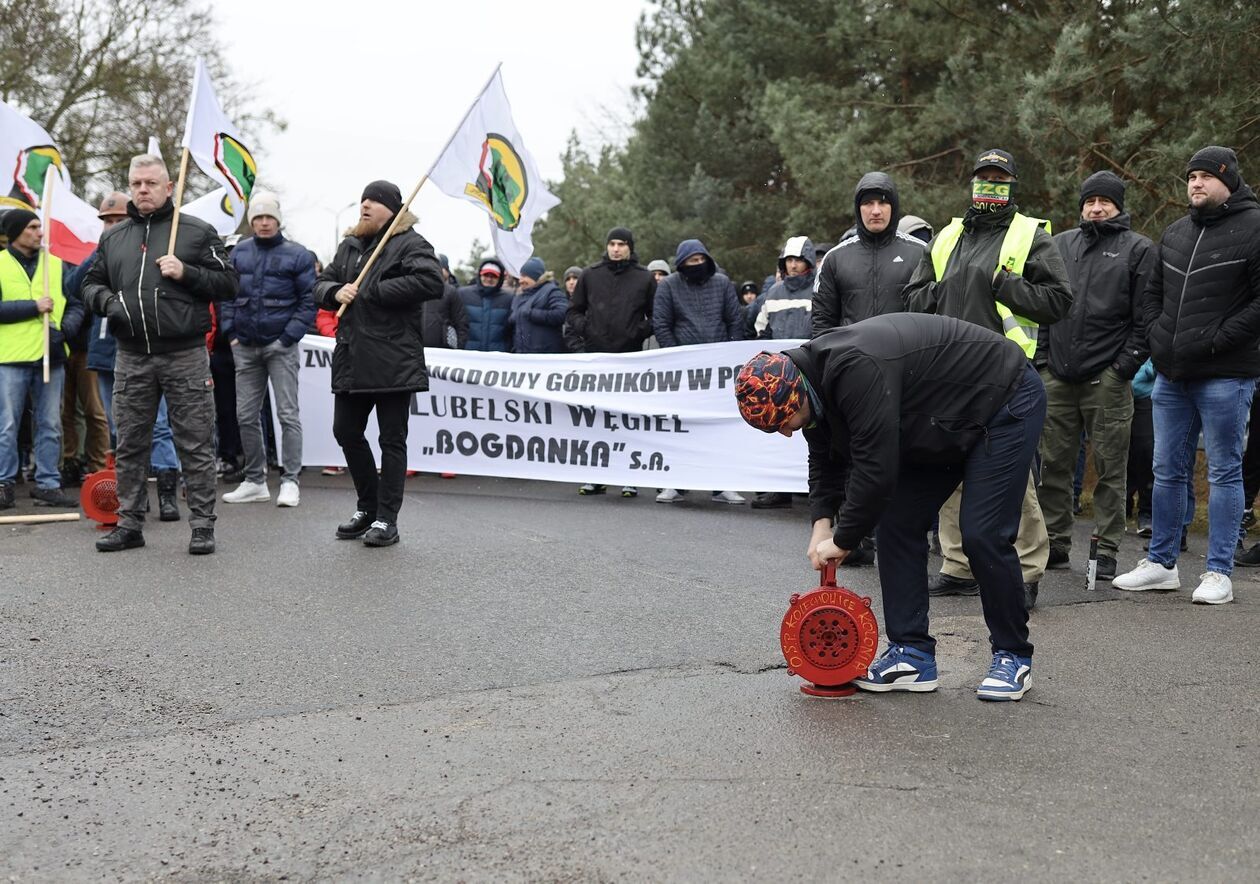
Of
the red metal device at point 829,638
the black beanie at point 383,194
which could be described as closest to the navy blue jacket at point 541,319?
the black beanie at point 383,194

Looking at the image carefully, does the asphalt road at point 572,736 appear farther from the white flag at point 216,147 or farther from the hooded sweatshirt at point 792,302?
the hooded sweatshirt at point 792,302

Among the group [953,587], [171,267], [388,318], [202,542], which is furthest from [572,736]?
[171,267]

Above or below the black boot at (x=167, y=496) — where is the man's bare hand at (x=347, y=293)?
above

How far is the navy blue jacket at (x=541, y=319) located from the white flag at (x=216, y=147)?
12.0ft

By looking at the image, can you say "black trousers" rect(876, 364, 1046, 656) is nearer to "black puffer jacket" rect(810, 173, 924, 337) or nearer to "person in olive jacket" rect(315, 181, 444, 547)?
"black puffer jacket" rect(810, 173, 924, 337)

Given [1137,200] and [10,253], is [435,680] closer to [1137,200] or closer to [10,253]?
[10,253]

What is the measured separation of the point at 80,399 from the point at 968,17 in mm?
12576

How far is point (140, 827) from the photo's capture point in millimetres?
3668

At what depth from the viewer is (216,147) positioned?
30.8 feet

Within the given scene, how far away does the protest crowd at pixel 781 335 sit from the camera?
670cm

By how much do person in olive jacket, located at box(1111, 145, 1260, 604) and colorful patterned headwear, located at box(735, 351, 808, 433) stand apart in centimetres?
338

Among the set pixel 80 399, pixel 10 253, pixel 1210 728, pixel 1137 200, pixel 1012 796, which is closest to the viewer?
pixel 1012 796

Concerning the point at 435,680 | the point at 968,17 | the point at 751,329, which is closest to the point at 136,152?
the point at 968,17

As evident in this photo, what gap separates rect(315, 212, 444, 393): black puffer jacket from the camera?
8305 millimetres
